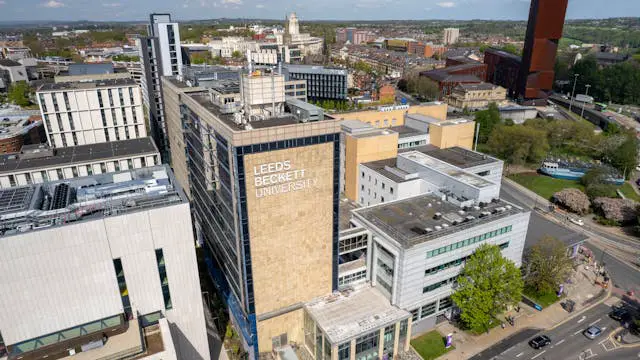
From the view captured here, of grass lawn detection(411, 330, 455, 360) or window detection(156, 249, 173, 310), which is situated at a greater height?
window detection(156, 249, 173, 310)

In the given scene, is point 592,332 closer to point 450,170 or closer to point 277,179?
point 450,170

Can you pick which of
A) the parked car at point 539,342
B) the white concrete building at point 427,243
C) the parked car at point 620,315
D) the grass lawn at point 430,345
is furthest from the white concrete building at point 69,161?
the parked car at point 620,315

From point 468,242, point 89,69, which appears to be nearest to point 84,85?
point 89,69

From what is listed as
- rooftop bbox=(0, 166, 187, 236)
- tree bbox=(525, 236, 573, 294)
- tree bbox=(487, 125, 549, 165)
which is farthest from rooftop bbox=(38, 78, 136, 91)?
tree bbox=(487, 125, 549, 165)

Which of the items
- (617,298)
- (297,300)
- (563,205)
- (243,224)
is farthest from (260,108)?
(563,205)

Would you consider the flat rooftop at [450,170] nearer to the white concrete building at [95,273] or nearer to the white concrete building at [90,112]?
the white concrete building at [95,273]

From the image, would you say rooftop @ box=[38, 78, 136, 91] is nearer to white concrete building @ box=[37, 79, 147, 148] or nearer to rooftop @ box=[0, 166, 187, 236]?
white concrete building @ box=[37, 79, 147, 148]

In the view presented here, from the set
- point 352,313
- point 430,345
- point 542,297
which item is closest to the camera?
point 352,313
